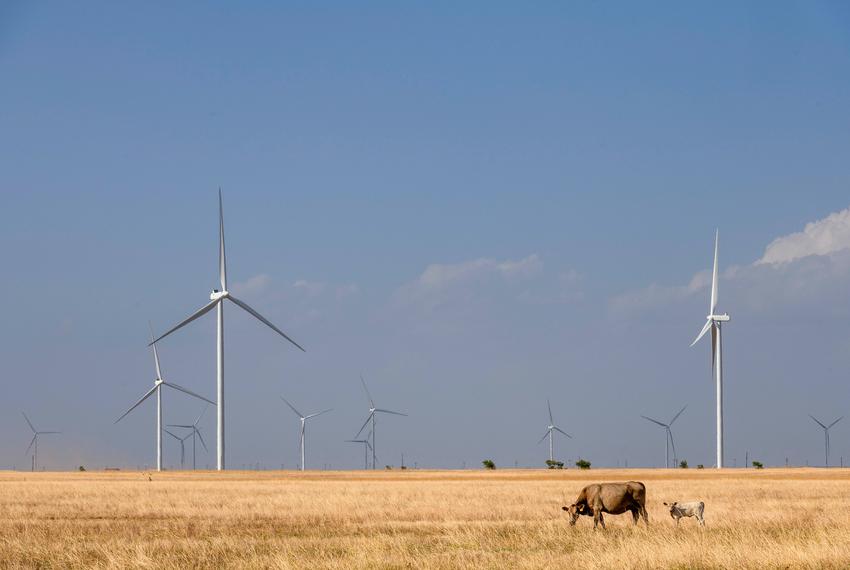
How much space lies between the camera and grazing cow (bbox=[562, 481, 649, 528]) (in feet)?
108

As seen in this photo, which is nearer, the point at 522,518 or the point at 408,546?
the point at 408,546

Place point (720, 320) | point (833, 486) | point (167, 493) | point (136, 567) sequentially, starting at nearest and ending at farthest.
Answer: point (136, 567), point (167, 493), point (833, 486), point (720, 320)

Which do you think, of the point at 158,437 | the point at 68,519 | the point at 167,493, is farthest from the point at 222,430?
the point at 68,519

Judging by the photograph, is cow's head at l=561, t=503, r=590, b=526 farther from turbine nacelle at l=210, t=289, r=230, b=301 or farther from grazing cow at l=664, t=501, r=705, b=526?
turbine nacelle at l=210, t=289, r=230, b=301

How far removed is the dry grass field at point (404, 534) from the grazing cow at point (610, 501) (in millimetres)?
549

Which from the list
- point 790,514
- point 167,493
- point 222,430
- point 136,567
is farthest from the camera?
point 222,430

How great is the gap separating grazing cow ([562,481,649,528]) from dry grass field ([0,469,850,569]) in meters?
0.55

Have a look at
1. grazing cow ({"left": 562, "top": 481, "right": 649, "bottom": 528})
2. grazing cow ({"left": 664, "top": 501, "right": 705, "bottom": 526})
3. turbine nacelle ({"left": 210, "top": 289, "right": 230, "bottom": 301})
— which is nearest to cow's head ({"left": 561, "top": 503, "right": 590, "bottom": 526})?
grazing cow ({"left": 562, "top": 481, "right": 649, "bottom": 528})

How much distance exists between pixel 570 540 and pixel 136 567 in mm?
10799

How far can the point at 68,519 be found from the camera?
3834cm

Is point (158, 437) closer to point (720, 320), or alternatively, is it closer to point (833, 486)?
point (720, 320)

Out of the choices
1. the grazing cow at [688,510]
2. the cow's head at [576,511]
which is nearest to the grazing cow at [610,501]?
the cow's head at [576,511]

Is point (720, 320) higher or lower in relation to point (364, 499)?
higher

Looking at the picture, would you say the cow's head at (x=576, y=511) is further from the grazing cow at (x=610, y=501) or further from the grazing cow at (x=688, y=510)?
the grazing cow at (x=688, y=510)
